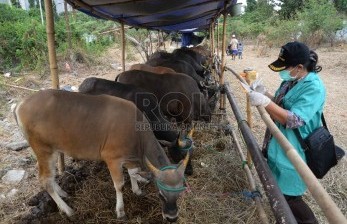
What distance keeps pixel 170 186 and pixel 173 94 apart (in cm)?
377

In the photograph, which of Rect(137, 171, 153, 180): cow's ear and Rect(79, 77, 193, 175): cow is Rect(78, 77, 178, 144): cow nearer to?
Rect(79, 77, 193, 175): cow

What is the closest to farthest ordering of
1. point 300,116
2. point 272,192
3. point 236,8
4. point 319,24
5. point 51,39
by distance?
point 272,192 < point 300,116 < point 51,39 < point 236,8 < point 319,24

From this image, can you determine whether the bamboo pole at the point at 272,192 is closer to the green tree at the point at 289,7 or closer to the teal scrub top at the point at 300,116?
the teal scrub top at the point at 300,116

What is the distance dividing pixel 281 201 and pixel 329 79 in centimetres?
1330

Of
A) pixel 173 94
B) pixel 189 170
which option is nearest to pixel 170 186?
pixel 189 170

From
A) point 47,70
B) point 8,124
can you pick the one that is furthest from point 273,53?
point 8,124

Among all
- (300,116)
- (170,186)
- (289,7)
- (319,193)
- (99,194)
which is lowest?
(99,194)

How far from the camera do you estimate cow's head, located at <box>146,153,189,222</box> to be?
3389 millimetres

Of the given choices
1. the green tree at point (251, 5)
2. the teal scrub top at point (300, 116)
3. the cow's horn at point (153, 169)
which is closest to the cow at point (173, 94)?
the cow's horn at point (153, 169)

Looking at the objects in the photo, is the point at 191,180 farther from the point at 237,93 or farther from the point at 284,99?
the point at 237,93

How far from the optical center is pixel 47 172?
157 inches

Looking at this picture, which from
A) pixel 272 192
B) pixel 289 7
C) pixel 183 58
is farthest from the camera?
pixel 289 7

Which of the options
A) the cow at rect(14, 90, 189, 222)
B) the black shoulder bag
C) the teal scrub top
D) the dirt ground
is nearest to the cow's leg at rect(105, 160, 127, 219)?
the cow at rect(14, 90, 189, 222)

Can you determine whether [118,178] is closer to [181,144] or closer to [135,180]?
[135,180]
